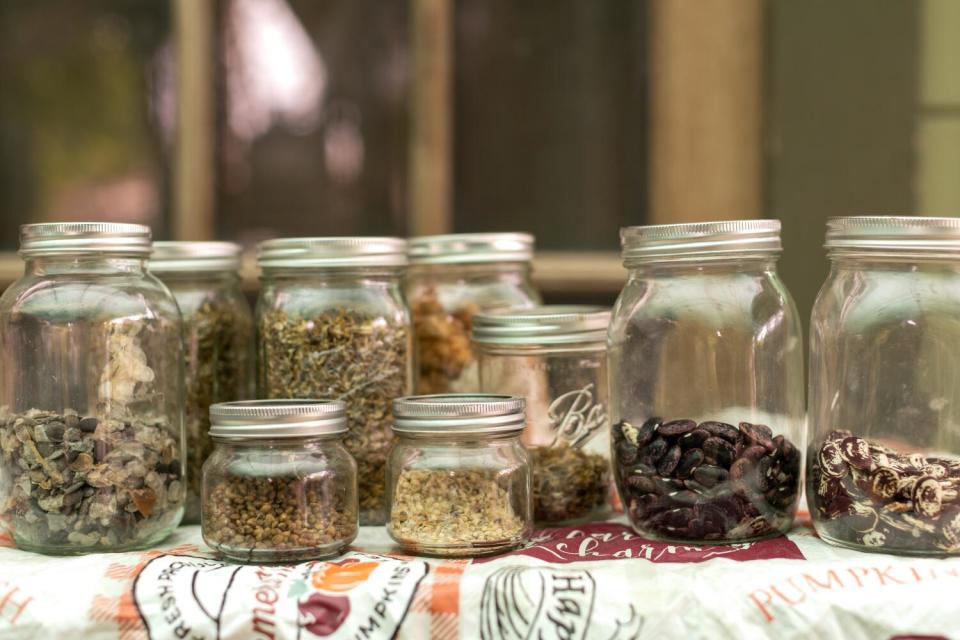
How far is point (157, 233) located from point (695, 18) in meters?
1.17

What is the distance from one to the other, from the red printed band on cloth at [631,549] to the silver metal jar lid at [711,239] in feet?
0.99

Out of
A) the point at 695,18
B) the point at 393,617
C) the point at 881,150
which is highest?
the point at 695,18

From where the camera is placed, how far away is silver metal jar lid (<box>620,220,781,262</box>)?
1.04 m

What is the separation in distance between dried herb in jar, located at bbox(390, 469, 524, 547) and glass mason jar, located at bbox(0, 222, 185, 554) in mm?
278

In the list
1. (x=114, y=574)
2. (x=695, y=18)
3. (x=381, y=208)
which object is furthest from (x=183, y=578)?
(x=695, y=18)

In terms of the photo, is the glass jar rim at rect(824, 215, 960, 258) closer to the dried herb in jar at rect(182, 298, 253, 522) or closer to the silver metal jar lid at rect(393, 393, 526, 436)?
the silver metal jar lid at rect(393, 393, 526, 436)

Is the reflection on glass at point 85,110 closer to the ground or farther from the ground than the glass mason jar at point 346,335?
farther from the ground

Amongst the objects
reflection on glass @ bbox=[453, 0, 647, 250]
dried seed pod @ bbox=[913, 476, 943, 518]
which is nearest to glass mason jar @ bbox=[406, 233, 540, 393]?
dried seed pod @ bbox=[913, 476, 943, 518]

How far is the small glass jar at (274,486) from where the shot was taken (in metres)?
0.96

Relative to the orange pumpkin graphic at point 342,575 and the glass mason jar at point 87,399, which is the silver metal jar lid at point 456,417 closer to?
the orange pumpkin graphic at point 342,575

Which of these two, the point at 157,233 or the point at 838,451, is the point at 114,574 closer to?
the point at 838,451

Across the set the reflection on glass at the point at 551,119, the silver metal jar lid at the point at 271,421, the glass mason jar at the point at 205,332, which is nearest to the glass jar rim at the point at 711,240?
the silver metal jar lid at the point at 271,421

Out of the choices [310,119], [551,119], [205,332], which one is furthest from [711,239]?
[310,119]

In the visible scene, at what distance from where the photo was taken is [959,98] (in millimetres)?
1868
